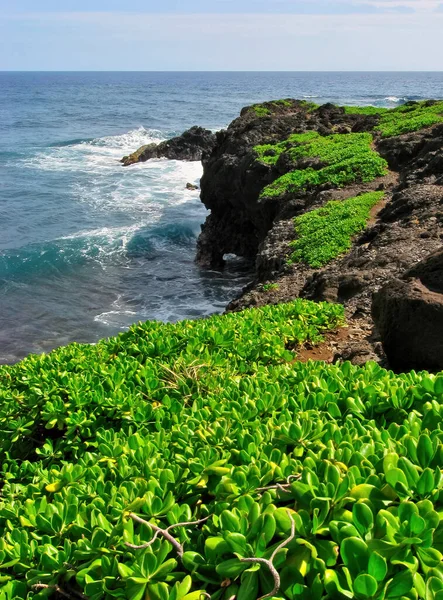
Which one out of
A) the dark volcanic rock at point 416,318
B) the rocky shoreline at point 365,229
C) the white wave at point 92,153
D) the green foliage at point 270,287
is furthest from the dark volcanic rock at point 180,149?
the dark volcanic rock at point 416,318

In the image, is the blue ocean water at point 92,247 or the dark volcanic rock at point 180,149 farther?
the dark volcanic rock at point 180,149

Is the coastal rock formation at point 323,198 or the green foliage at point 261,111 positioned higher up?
the green foliage at point 261,111

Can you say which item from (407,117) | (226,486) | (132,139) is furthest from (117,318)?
(132,139)

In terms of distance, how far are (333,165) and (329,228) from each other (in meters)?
5.34

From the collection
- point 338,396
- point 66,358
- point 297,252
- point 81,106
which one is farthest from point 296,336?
point 81,106

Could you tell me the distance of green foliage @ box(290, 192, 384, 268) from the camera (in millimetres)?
14367

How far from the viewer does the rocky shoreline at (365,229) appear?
20.4 feet

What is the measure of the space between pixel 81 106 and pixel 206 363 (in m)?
108

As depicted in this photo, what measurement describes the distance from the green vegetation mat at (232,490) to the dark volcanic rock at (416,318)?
132 centimetres

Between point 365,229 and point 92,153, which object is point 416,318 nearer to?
point 365,229

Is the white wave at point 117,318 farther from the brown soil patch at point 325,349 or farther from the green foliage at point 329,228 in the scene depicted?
the brown soil patch at point 325,349

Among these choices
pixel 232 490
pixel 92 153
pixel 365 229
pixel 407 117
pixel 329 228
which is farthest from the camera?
pixel 92 153

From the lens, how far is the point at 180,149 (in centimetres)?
5247

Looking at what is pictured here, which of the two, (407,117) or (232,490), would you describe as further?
(407,117)
